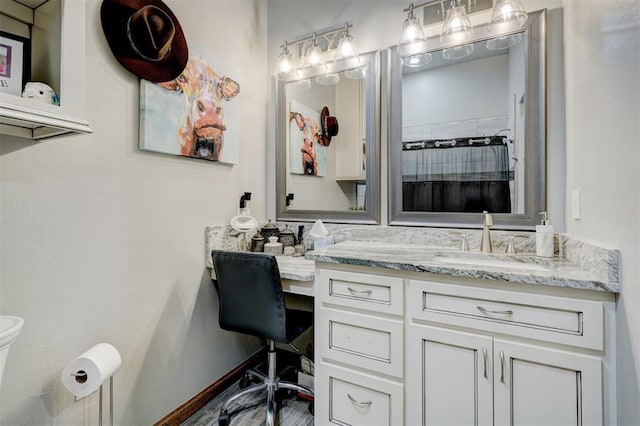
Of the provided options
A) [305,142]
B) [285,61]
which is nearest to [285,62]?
[285,61]

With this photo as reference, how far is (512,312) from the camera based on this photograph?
1100 mm

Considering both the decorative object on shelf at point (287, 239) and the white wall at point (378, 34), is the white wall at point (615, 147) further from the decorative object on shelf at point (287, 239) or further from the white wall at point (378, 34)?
the decorative object on shelf at point (287, 239)

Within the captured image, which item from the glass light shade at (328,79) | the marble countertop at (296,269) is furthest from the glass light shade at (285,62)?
the marble countertop at (296,269)

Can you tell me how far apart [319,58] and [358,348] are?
6.14ft

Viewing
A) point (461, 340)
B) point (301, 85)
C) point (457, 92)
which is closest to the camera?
point (461, 340)

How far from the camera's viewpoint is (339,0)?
2.07 m

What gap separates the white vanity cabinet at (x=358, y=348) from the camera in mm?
1299

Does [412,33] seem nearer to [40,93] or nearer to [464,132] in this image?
[464,132]

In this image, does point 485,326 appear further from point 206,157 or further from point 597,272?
point 206,157

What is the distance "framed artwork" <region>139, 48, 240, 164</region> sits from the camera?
56.9 inches

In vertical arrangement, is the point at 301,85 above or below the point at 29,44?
above

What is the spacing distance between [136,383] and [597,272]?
1972 mm

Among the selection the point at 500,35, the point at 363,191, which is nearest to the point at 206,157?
the point at 363,191

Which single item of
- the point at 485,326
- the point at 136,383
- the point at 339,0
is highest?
the point at 339,0
